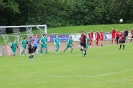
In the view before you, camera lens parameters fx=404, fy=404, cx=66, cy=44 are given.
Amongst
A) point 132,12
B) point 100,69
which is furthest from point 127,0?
point 100,69

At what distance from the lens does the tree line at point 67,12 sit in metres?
71.7

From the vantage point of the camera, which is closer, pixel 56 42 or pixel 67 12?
pixel 56 42

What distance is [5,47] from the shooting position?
4453 centimetres

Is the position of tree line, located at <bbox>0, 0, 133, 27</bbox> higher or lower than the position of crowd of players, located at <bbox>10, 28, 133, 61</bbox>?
higher

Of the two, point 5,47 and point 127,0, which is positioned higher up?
point 127,0

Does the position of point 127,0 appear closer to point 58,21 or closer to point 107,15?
point 107,15

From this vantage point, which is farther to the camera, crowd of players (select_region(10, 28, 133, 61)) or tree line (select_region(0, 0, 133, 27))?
tree line (select_region(0, 0, 133, 27))

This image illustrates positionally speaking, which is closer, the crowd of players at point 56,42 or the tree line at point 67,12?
the crowd of players at point 56,42

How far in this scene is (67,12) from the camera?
260ft

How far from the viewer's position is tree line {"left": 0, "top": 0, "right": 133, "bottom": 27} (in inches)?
2822

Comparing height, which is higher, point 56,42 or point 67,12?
point 67,12

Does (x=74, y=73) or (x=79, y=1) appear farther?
(x=79, y=1)

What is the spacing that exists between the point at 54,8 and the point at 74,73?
→ 5665 centimetres

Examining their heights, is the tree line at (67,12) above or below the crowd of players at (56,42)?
above
